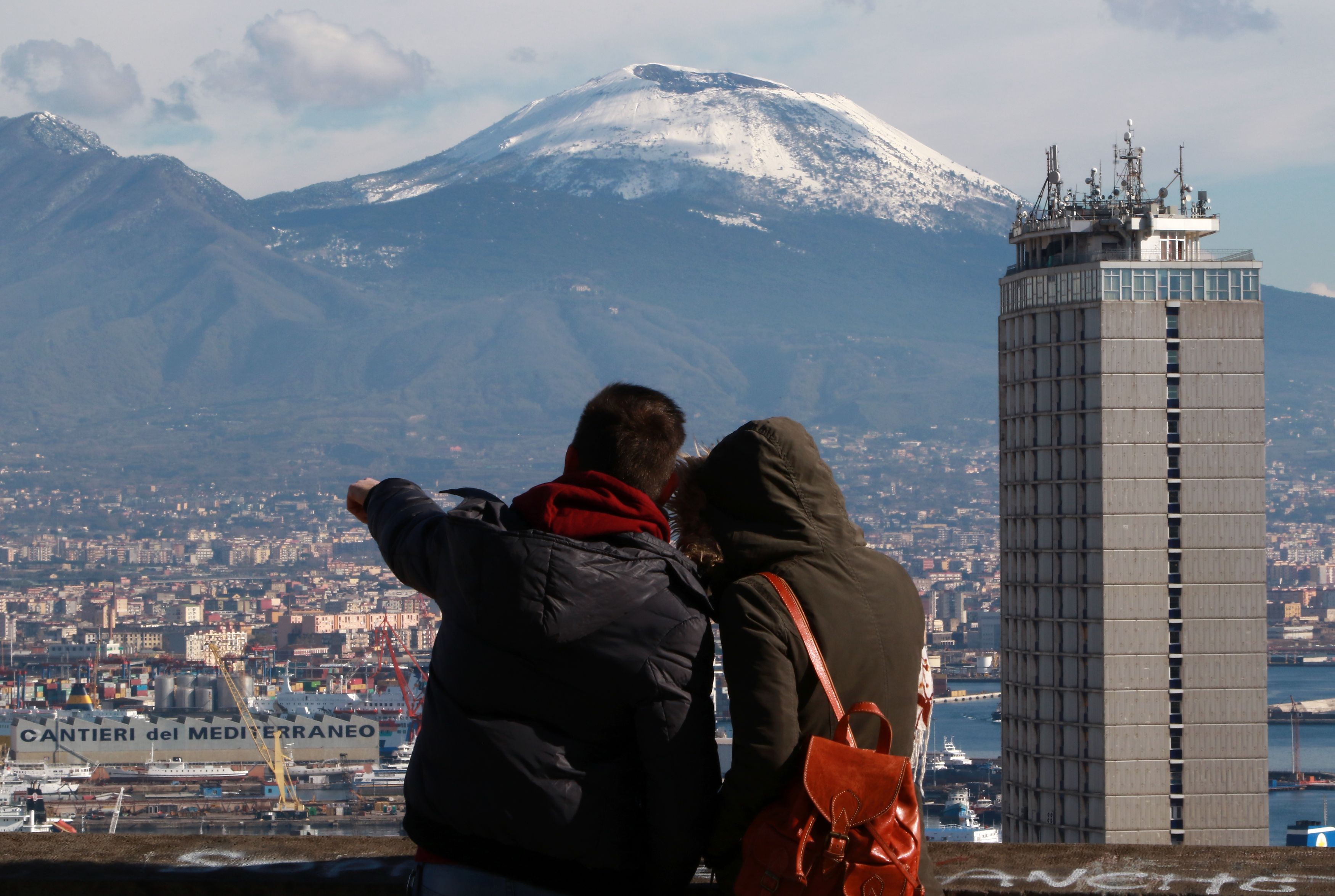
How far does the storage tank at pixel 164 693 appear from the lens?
2687 inches

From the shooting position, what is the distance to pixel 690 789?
2059 mm

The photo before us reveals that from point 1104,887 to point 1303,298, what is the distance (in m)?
204

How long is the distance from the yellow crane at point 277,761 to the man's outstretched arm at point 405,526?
4747 cm

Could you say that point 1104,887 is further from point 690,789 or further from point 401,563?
point 401,563

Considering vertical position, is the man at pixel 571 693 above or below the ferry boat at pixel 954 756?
above

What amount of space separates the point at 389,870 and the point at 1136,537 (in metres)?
27.7

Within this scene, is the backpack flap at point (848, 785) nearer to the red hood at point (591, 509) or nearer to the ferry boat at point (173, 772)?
the red hood at point (591, 509)

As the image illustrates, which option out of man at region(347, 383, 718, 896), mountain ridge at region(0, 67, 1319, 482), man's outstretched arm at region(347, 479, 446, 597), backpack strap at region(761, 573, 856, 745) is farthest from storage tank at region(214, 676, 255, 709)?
mountain ridge at region(0, 67, 1319, 482)

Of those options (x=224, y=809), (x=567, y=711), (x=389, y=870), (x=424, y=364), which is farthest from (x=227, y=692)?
(x=424, y=364)

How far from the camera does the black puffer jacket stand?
79.0 inches

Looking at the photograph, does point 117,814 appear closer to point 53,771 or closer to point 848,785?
point 53,771

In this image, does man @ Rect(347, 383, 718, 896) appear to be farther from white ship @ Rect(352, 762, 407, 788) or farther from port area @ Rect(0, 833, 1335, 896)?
white ship @ Rect(352, 762, 407, 788)

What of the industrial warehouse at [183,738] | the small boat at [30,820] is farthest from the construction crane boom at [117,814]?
the industrial warehouse at [183,738]

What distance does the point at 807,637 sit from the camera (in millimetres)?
2092
